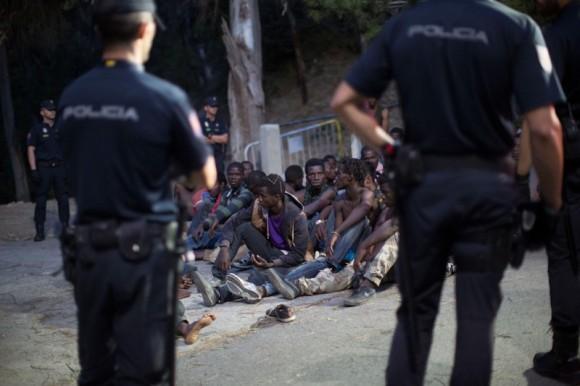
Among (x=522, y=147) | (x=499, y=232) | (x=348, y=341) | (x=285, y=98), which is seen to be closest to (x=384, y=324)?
(x=348, y=341)

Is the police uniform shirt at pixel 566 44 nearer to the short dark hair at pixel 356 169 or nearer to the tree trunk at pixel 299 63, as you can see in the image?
the short dark hair at pixel 356 169

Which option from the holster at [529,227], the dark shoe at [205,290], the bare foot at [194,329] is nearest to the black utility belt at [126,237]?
the holster at [529,227]

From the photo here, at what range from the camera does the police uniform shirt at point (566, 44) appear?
4152 mm

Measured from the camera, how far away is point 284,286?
7.05 meters

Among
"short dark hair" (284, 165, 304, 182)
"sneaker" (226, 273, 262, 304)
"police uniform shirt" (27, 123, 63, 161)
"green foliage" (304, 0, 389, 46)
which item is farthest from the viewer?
"green foliage" (304, 0, 389, 46)

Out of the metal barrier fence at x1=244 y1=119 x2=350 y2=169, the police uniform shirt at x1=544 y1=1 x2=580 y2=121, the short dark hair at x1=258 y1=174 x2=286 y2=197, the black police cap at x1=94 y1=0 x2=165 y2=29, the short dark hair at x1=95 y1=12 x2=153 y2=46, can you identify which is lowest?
the short dark hair at x1=258 y1=174 x2=286 y2=197

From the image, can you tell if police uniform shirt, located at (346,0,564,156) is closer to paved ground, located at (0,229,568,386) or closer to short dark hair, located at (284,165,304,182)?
paved ground, located at (0,229,568,386)

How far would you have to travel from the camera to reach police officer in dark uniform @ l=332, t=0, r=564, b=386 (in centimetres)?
329

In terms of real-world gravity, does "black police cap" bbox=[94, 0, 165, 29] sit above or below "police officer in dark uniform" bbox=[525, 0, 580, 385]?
above

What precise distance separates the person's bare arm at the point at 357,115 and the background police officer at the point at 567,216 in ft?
3.46

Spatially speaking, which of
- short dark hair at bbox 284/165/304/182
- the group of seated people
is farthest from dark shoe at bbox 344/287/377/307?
short dark hair at bbox 284/165/304/182

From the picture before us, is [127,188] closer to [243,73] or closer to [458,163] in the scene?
[458,163]

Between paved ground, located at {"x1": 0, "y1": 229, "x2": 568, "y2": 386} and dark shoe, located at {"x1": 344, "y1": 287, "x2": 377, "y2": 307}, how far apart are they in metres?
0.08

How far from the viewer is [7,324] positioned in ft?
21.8
